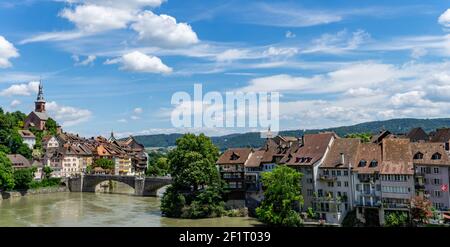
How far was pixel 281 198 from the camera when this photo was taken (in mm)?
39094

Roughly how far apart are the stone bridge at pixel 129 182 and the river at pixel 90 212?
209 centimetres

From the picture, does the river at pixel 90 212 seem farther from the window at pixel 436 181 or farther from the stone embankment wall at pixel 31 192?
the window at pixel 436 181

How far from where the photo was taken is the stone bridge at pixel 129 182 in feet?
231

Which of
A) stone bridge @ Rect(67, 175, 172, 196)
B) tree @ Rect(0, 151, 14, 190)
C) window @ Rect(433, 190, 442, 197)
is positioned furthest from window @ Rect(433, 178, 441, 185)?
tree @ Rect(0, 151, 14, 190)

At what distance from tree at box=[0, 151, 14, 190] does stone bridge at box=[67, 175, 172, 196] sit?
14.0m

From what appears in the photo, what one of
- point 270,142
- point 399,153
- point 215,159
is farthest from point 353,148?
point 215,159

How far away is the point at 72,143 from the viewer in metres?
102

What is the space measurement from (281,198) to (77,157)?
67.0m

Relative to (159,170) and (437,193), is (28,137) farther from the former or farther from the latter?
(437,193)

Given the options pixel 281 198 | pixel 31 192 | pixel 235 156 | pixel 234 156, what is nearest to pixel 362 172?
pixel 281 198

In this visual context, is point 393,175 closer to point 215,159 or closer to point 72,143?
point 215,159

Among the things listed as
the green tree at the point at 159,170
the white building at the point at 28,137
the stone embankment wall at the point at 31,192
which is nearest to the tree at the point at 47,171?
the stone embankment wall at the point at 31,192
